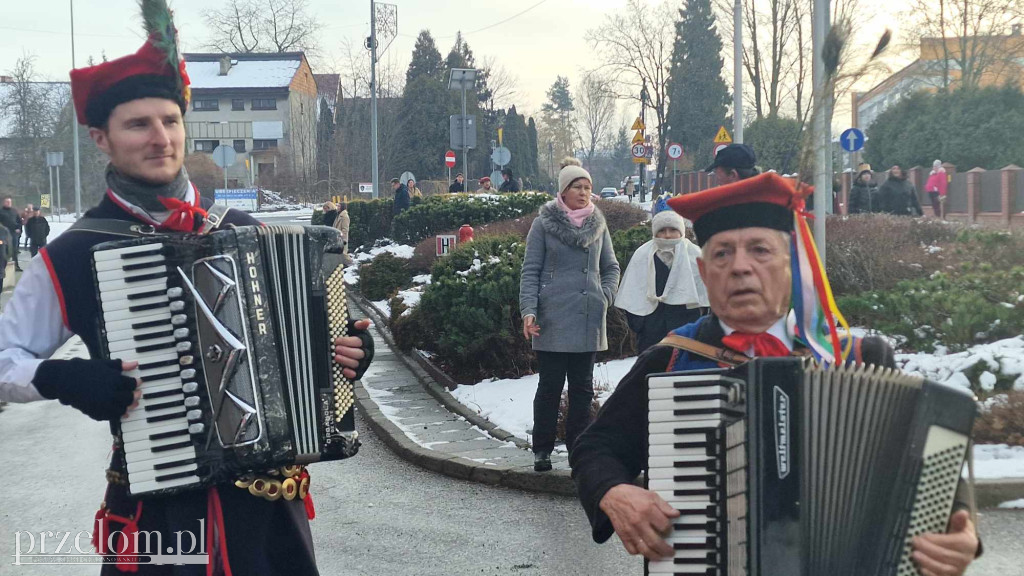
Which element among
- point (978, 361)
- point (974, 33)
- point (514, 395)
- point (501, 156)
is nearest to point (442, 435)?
point (514, 395)

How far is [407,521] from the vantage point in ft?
21.9

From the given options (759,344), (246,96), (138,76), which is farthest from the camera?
(246,96)

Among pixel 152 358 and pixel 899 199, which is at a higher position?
pixel 899 199

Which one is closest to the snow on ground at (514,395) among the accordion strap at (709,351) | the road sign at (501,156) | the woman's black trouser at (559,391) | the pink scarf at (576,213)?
the woman's black trouser at (559,391)

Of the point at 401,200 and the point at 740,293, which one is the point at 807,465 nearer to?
the point at 740,293

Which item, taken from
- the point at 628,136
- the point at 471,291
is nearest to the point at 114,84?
the point at 471,291

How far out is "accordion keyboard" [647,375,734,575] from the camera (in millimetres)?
2250

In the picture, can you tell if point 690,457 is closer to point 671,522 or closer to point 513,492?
point 671,522

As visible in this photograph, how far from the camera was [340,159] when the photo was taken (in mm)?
49125

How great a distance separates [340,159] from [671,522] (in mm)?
47949

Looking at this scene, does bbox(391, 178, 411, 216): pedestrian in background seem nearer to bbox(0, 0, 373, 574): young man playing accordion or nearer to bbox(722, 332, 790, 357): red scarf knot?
bbox(0, 0, 373, 574): young man playing accordion

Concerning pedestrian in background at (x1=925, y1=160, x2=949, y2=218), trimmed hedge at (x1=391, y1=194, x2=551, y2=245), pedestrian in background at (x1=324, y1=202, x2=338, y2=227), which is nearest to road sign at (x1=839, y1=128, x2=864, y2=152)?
trimmed hedge at (x1=391, y1=194, x2=551, y2=245)

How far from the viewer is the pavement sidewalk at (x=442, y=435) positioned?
7473 millimetres

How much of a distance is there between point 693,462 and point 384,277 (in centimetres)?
1781
